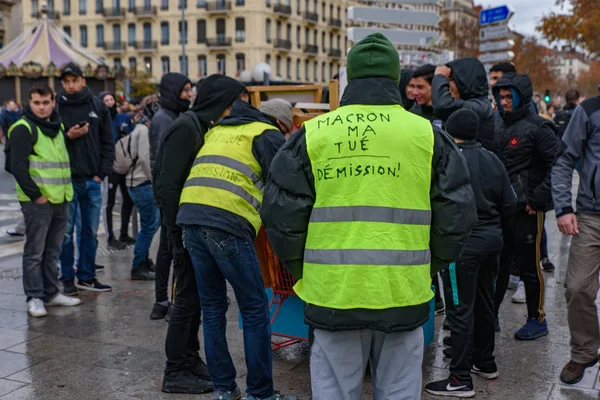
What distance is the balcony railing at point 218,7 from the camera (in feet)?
226

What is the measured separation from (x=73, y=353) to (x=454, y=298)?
2.79m

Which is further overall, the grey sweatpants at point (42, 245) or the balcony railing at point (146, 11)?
the balcony railing at point (146, 11)

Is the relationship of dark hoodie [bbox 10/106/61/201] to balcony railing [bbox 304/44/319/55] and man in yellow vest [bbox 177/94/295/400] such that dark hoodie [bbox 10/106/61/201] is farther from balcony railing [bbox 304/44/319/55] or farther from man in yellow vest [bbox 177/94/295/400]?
balcony railing [bbox 304/44/319/55]

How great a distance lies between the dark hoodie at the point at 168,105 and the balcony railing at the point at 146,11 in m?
67.9

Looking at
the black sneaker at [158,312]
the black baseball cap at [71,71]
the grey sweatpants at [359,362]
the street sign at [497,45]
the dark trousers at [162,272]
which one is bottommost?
the black sneaker at [158,312]

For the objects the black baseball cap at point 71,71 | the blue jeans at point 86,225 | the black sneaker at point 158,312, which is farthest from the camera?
the blue jeans at point 86,225

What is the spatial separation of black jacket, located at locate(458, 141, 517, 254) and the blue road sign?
16.3 m

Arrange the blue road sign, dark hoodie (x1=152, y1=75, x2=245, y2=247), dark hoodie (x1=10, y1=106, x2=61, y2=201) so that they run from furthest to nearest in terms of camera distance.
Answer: the blue road sign < dark hoodie (x1=10, y1=106, x2=61, y2=201) < dark hoodie (x1=152, y1=75, x2=245, y2=247)

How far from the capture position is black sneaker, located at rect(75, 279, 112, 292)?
7172mm

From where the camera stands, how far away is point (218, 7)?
69.2 m

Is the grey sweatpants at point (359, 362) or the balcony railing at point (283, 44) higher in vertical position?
the balcony railing at point (283, 44)

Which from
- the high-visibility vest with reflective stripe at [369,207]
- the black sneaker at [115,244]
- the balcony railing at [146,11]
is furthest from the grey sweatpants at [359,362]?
the balcony railing at [146,11]

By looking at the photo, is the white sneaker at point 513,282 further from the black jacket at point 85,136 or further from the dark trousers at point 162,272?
the black jacket at point 85,136

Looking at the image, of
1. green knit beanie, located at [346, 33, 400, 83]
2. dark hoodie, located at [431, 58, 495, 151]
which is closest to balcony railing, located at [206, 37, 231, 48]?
dark hoodie, located at [431, 58, 495, 151]
